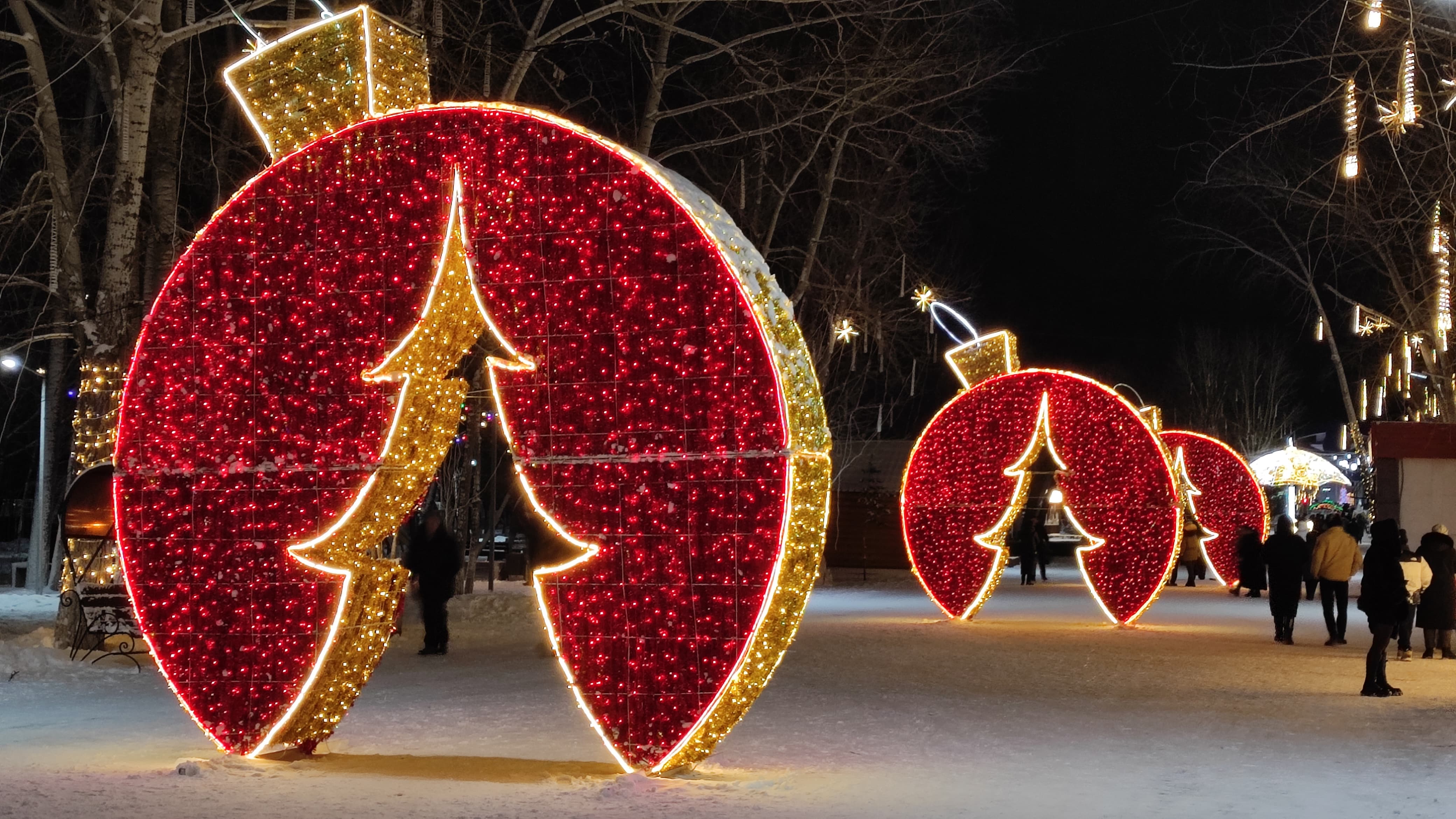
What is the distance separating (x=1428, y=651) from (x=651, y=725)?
40.2 feet

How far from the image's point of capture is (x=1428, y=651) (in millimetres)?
18359

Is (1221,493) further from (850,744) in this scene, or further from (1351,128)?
(850,744)

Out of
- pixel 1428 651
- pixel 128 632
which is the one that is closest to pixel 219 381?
pixel 128 632

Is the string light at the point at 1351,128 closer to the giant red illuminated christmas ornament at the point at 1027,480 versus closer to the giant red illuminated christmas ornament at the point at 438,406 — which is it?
the giant red illuminated christmas ornament at the point at 438,406

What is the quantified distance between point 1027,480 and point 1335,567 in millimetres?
4507

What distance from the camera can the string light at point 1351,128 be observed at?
14.1m

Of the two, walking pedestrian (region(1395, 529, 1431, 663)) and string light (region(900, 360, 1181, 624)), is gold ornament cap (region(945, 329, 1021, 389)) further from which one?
walking pedestrian (region(1395, 529, 1431, 663))

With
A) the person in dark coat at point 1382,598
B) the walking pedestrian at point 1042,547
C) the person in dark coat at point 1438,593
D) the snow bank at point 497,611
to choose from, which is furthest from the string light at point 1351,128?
the walking pedestrian at point 1042,547

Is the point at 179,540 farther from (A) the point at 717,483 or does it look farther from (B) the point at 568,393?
(A) the point at 717,483

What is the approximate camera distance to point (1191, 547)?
33.7 meters

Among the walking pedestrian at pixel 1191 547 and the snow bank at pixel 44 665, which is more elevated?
the walking pedestrian at pixel 1191 547

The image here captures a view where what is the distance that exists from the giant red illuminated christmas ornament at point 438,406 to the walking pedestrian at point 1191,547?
25.2m

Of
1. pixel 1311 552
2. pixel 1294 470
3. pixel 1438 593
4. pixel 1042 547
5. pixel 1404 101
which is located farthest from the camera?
pixel 1294 470

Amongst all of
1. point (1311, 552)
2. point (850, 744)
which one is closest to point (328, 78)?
point (850, 744)
